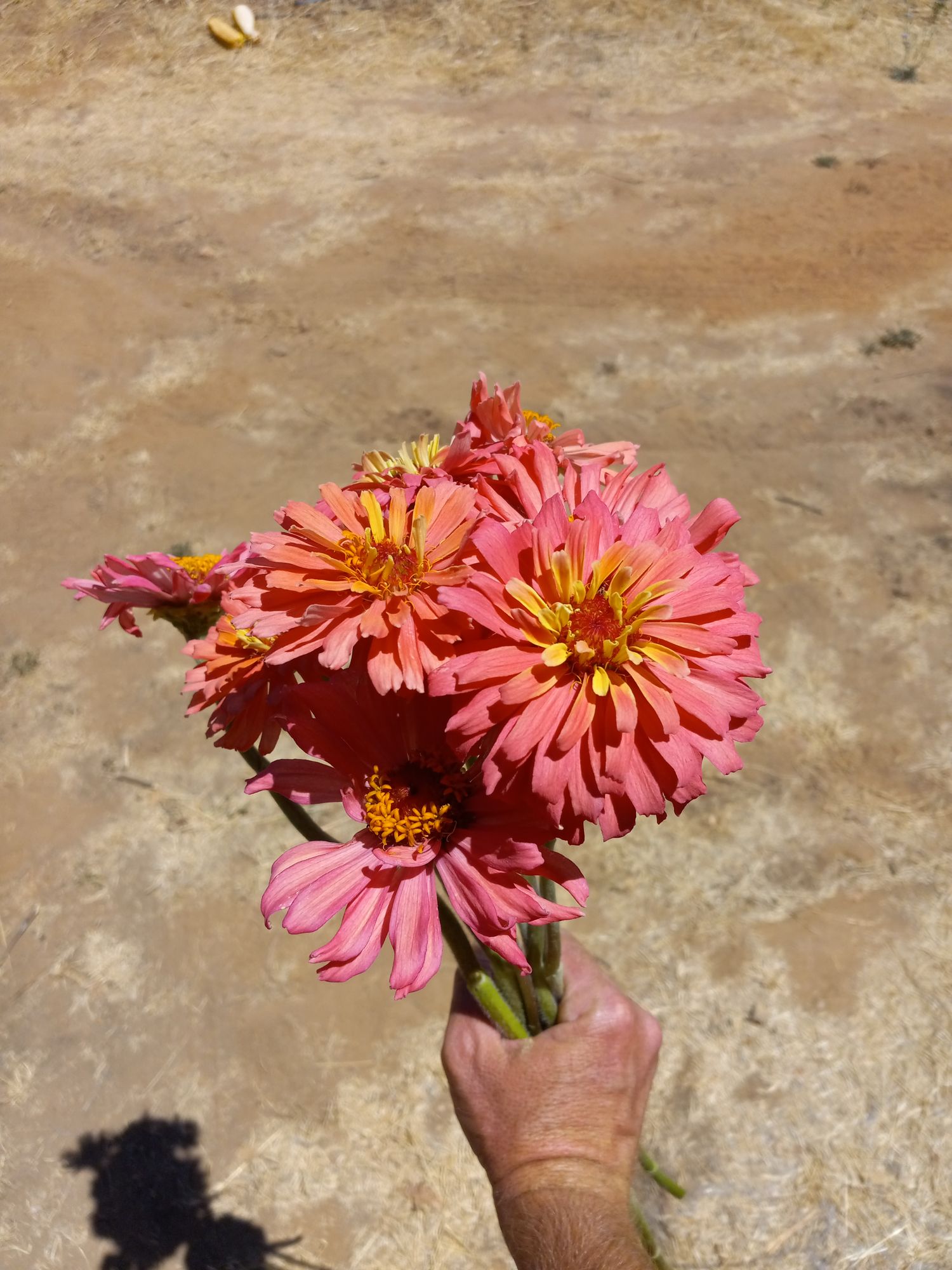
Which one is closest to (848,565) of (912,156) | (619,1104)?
(619,1104)

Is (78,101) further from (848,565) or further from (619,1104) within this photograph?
(619,1104)

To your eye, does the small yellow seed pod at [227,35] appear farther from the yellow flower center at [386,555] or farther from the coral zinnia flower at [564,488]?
the yellow flower center at [386,555]

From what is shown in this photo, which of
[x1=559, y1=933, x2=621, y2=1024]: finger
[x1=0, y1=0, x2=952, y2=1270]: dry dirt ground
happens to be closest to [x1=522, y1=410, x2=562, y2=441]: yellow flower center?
[x1=559, y1=933, x2=621, y2=1024]: finger

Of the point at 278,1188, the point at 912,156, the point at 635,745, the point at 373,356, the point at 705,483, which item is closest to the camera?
the point at 635,745

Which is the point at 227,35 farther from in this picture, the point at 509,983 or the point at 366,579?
the point at 509,983

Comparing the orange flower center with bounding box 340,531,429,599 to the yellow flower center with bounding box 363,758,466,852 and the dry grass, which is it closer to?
the yellow flower center with bounding box 363,758,466,852

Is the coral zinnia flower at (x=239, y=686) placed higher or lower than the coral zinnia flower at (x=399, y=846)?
higher

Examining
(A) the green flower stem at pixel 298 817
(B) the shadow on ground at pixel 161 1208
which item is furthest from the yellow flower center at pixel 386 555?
(B) the shadow on ground at pixel 161 1208
